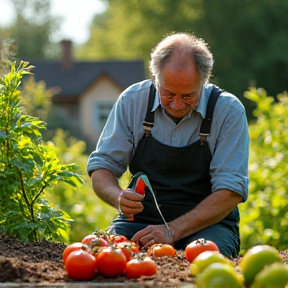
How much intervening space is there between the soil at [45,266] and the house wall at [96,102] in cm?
4130

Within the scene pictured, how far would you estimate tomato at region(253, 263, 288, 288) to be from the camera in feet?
11.3

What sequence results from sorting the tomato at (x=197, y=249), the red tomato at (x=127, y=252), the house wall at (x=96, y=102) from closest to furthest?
the red tomato at (x=127, y=252) → the tomato at (x=197, y=249) → the house wall at (x=96, y=102)

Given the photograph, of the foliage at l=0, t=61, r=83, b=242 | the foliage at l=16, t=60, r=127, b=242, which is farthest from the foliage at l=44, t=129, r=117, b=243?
the foliage at l=0, t=61, r=83, b=242

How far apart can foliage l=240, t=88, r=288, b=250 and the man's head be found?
3198mm

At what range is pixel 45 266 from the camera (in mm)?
4293

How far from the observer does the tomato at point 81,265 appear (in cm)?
397

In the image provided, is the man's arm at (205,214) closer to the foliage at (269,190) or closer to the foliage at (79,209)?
the foliage at (269,190)

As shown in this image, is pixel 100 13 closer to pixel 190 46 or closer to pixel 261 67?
pixel 261 67

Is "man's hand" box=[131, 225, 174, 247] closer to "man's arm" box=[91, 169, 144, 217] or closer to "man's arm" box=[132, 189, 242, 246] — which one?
"man's arm" box=[132, 189, 242, 246]

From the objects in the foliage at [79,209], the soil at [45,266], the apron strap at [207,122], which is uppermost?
the apron strap at [207,122]

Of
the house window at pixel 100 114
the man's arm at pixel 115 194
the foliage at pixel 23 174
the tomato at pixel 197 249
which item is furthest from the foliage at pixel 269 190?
the house window at pixel 100 114

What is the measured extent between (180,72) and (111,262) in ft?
6.15

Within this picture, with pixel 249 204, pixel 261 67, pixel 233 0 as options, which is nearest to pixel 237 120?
pixel 249 204

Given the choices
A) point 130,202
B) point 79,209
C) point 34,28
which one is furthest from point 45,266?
point 34,28
